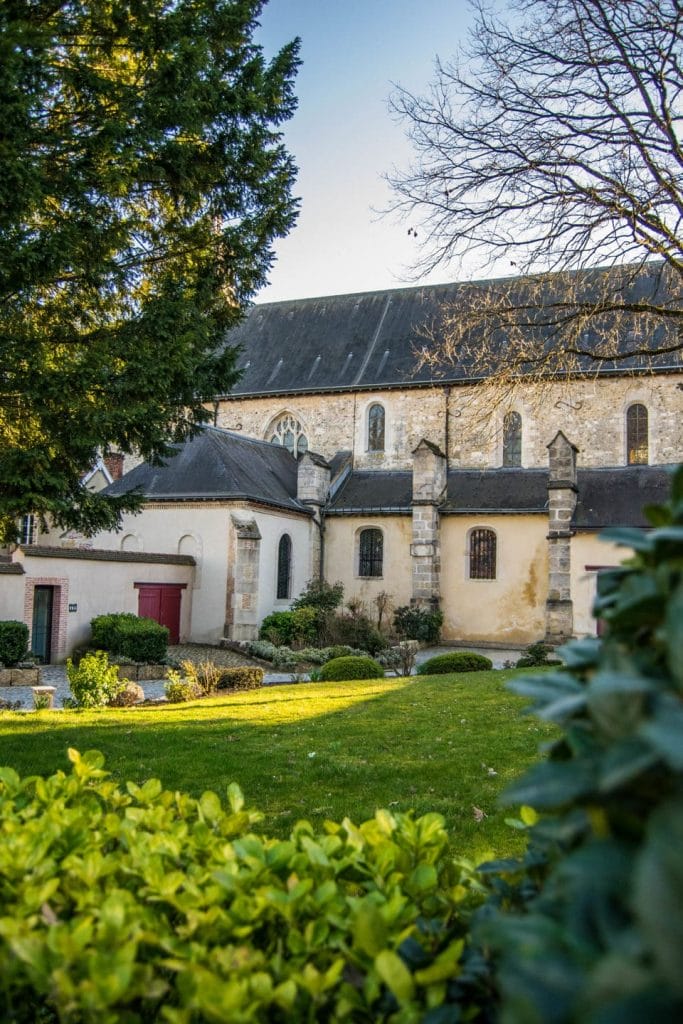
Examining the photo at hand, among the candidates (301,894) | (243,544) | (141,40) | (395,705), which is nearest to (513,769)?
(395,705)

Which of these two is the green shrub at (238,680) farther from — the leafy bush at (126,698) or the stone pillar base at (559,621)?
the stone pillar base at (559,621)

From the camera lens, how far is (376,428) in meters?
30.9

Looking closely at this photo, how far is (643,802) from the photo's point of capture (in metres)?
1.20

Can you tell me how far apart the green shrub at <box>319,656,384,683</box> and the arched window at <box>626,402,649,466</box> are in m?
14.4

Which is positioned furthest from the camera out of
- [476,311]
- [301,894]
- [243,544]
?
[243,544]

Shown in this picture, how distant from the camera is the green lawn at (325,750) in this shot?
638 centimetres

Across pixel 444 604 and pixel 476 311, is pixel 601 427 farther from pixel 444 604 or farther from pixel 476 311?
pixel 476 311

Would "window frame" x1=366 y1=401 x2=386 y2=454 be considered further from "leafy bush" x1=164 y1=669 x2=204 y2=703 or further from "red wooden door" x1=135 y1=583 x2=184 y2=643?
"leafy bush" x1=164 y1=669 x2=204 y2=703

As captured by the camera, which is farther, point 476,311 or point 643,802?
point 476,311

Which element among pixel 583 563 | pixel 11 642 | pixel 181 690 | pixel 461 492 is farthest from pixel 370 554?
pixel 181 690

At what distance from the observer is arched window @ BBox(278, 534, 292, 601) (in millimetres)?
26747

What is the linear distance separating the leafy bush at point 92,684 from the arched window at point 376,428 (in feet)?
62.9

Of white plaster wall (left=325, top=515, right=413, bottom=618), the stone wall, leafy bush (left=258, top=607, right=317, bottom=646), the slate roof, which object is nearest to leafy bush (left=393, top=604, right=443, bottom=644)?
white plaster wall (left=325, top=515, right=413, bottom=618)

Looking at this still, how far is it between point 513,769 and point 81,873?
243 inches
